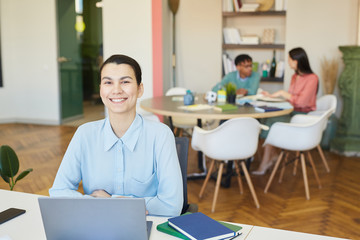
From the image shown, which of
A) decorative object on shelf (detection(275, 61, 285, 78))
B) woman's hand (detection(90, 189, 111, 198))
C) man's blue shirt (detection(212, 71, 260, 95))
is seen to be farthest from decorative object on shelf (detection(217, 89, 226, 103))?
woman's hand (detection(90, 189, 111, 198))

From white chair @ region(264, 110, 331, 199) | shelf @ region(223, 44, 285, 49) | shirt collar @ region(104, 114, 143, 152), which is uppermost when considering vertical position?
shelf @ region(223, 44, 285, 49)

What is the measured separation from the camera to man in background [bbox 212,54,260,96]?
5309 mm

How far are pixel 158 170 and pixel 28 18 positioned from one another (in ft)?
22.3

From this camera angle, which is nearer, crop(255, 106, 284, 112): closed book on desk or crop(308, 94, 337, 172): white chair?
crop(255, 106, 284, 112): closed book on desk

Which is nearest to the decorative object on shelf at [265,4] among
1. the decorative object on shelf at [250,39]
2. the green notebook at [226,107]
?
the decorative object on shelf at [250,39]

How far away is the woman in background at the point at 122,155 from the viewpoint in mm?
1813

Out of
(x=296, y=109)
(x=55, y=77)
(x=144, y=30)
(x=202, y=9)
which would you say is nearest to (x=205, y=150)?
(x=296, y=109)

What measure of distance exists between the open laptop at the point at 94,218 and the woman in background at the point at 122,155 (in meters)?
0.48

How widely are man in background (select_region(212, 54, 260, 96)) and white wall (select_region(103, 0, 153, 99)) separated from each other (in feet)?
4.65

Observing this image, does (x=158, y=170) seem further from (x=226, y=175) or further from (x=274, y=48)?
(x=274, y=48)

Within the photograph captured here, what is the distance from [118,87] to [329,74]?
16.1ft

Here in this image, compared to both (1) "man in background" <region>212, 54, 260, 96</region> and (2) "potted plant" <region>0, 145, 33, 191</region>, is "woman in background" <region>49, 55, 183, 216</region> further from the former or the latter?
(1) "man in background" <region>212, 54, 260, 96</region>

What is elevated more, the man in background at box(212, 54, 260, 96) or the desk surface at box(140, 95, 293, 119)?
the man in background at box(212, 54, 260, 96)

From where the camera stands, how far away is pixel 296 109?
502 cm
